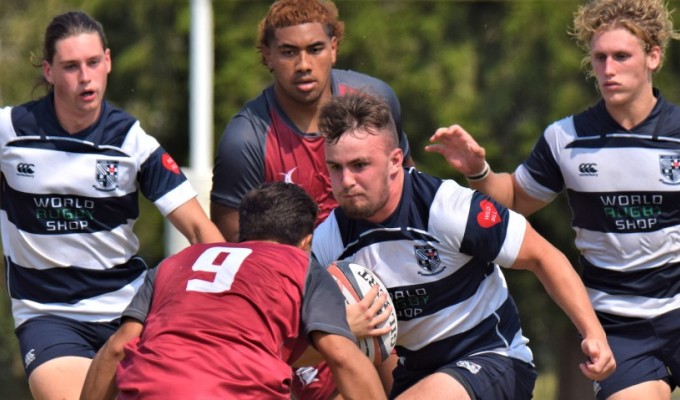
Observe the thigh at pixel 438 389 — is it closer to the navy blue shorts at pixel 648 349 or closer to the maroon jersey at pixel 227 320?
the maroon jersey at pixel 227 320

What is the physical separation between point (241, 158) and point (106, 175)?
29.5 inches

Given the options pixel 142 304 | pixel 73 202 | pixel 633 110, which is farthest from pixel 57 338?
pixel 633 110

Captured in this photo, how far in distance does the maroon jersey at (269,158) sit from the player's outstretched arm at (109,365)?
1749 millimetres

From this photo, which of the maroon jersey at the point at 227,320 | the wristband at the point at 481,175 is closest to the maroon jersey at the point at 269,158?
the wristband at the point at 481,175

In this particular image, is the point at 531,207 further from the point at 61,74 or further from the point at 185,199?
the point at 61,74

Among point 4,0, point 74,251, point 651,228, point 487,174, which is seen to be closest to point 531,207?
point 487,174

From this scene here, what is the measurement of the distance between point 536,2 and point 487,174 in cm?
1289

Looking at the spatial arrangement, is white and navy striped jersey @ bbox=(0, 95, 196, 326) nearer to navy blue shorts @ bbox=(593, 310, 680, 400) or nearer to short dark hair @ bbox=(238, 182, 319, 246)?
short dark hair @ bbox=(238, 182, 319, 246)

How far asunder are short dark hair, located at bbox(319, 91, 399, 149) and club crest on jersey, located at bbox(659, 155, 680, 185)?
147 cm

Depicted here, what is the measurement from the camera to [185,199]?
22.4 ft

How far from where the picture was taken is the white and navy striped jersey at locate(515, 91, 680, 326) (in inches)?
258

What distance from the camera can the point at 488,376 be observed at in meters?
6.03

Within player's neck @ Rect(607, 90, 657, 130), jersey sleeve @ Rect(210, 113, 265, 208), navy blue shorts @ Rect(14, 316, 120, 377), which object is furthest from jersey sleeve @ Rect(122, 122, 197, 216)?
player's neck @ Rect(607, 90, 657, 130)

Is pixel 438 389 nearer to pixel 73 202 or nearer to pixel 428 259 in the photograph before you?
pixel 428 259
